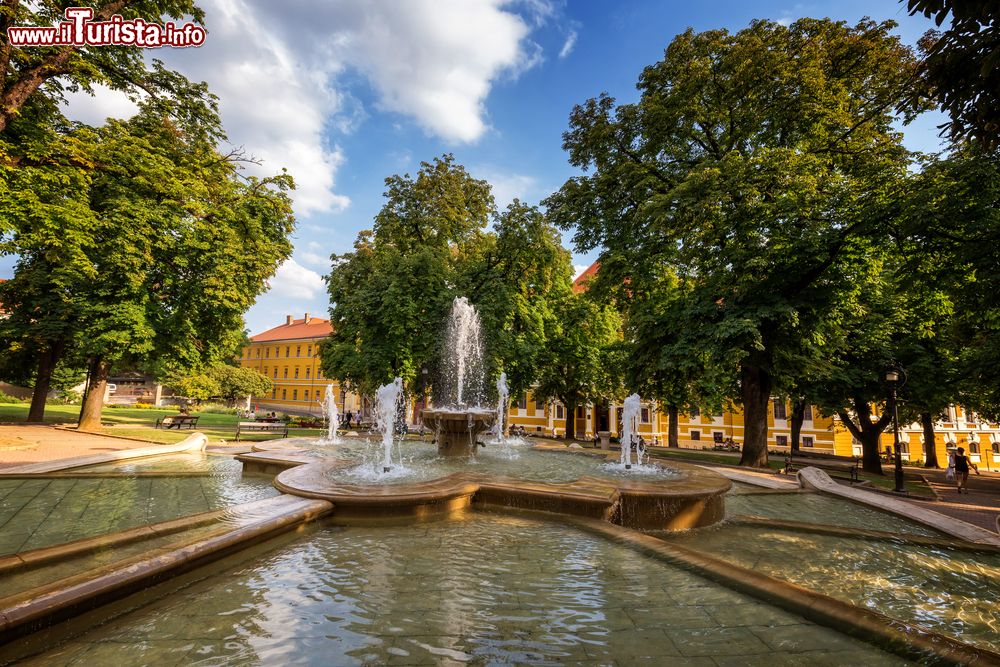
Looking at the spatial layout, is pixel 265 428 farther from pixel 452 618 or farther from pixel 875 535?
pixel 875 535

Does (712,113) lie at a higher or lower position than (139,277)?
higher

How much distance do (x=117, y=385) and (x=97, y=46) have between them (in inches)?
2453

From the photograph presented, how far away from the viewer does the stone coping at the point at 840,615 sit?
2.88 metres

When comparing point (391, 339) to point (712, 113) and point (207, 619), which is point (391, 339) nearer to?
point (712, 113)

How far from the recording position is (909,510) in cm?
860

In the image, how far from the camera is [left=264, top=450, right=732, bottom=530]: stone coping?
6.24m

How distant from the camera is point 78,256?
12695 millimetres

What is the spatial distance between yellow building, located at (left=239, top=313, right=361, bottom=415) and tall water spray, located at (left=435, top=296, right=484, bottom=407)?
39.2 m

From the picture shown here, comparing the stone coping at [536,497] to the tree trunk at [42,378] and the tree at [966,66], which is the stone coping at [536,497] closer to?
the tree at [966,66]

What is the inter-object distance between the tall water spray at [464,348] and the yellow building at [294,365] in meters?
39.2

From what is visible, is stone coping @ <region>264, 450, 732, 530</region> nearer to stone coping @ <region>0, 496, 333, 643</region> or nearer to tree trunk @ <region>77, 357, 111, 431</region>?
stone coping @ <region>0, 496, 333, 643</region>

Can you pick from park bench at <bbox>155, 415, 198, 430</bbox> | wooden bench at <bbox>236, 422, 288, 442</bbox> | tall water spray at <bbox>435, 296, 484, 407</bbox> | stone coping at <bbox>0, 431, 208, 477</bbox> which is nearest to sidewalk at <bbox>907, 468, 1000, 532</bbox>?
tall water spray at <bbox>435, 296, 484, 407</bbox>

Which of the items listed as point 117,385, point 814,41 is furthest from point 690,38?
point 117,385

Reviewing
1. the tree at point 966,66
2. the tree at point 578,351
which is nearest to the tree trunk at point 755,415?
the tree at point 578,351
